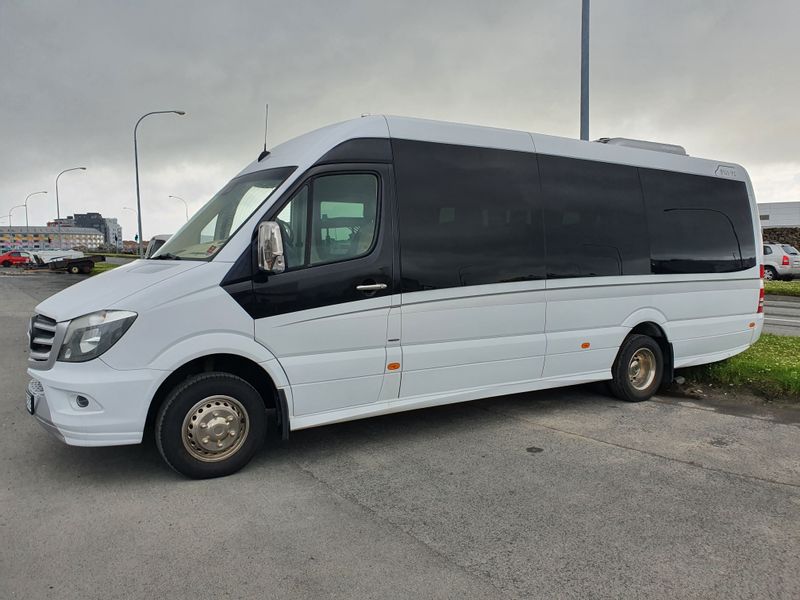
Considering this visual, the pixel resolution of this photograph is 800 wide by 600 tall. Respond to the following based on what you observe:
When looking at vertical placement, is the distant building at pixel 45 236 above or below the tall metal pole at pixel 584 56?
above

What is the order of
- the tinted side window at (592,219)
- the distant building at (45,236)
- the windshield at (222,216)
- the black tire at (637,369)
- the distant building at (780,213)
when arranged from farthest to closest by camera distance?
the distant building at (45,236) < the distant building at (780,213) < the black tire at (637,369) < the tinted side window at (592,219) < the windshield at (222,216)

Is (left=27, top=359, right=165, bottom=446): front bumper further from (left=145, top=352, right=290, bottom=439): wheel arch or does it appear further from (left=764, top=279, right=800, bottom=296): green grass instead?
(left=764, top=279, right=800, bottom=296): green grass

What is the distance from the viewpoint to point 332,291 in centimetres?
456

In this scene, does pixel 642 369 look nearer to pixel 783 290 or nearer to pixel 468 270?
pixel 468 270

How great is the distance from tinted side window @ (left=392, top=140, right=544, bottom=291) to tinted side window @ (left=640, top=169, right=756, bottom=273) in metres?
1.70

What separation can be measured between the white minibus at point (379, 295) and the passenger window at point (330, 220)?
0.01m

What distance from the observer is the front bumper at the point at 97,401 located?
3.99 metres

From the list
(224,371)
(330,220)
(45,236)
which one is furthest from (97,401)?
(45,236)

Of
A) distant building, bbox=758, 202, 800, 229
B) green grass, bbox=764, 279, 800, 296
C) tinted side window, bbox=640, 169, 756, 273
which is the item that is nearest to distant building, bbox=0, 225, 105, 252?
distant building, bbox=758, 202, 800, 229

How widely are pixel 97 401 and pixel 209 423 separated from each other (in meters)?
0.72

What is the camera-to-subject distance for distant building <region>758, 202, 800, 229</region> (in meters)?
51.3

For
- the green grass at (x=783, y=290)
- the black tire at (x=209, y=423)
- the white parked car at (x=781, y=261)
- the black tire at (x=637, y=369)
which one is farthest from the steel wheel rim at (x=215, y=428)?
the white parked car at (x=781, y=261)

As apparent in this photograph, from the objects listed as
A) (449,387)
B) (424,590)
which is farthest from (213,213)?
(424,590)

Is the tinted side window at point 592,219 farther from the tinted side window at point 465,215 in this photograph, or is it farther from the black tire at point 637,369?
the black tire at point 637,369
